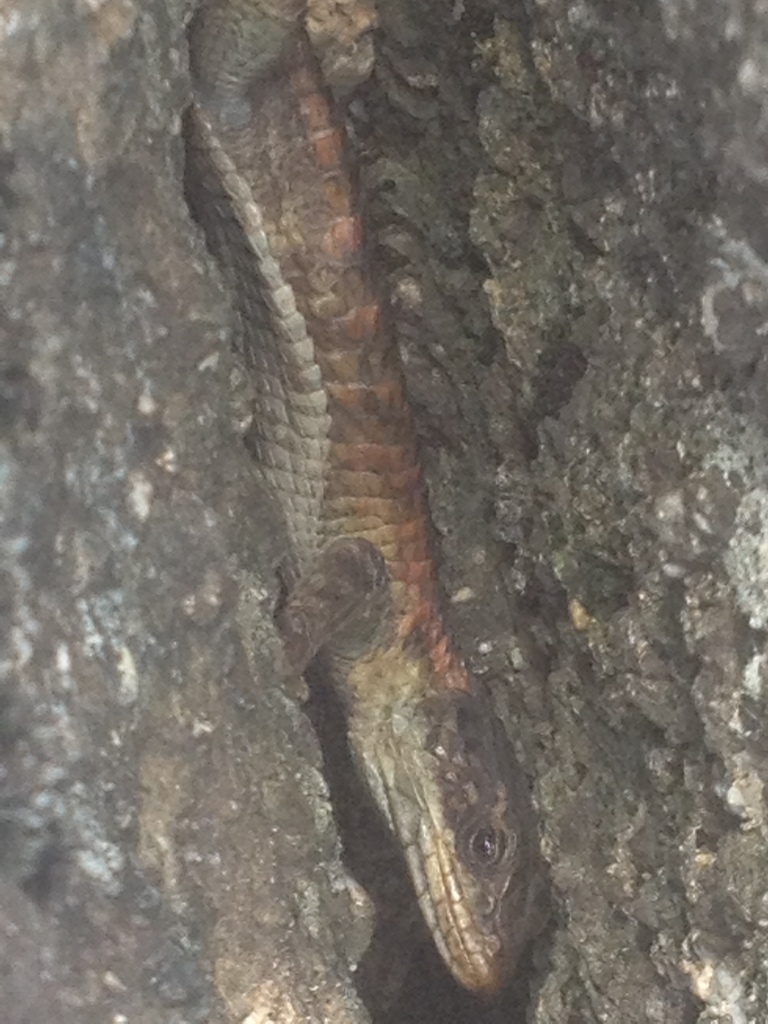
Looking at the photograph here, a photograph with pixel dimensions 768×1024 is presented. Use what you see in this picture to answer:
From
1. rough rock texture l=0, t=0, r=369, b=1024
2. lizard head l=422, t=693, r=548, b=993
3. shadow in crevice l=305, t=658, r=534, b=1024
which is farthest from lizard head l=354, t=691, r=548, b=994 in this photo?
rough rock texture l=0, t=0, r=369, b=1024

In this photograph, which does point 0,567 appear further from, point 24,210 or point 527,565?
point 527,565

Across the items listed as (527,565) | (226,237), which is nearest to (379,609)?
(527,565)

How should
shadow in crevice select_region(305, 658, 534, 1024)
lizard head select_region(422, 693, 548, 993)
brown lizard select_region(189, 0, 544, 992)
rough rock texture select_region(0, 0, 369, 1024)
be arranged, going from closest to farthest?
1. rough rock texture select_region(0, 0, 369, 1024)
2. brown lizard select_region(189, 0, 544, 992)
3. lizard head select_region(422, 693, 548, 993)
4. shadow in crevice select_region(305, 658, 534, 1024)

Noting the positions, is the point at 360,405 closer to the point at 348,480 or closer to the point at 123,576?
the point at 348,480

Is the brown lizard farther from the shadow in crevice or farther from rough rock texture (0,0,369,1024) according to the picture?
rough rock texture (0,0,369,1024)

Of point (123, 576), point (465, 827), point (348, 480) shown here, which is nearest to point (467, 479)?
point (348, 480)

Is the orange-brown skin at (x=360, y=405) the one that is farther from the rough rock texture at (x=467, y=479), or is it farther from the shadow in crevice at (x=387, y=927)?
the shadow in crevice at (x=387, y=927)
